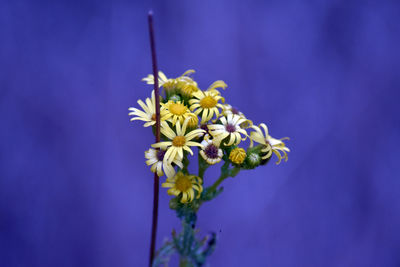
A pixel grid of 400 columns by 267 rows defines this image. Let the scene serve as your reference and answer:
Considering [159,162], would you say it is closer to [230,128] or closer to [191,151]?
[191,151]

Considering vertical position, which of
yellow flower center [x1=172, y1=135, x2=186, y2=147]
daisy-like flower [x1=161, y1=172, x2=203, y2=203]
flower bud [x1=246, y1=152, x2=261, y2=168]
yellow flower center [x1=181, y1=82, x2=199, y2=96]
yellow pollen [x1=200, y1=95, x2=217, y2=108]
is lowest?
daisy-like flower [x1=161, y1=172, x2=203, y2=203]

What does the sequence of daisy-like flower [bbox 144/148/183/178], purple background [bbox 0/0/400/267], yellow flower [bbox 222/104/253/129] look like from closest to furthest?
daisy-like flower [bbox 144/148/183/178], yellow flower [bbox 222/104/253/129], purple background [bbox 0/0/400/267]

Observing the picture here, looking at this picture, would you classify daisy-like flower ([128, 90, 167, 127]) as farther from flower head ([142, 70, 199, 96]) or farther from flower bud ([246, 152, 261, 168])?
flower bud ([246, 152, 261, 168])

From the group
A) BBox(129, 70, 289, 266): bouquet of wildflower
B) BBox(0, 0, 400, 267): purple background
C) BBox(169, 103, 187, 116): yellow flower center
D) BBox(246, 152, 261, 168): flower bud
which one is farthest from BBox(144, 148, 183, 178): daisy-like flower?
BBox(0, 0, 400, 267): purple background

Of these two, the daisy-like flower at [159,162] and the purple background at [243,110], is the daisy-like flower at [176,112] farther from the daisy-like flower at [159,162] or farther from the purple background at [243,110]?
the purple background at [243,110]

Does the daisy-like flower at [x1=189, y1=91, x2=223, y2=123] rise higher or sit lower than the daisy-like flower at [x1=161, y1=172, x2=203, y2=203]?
higher

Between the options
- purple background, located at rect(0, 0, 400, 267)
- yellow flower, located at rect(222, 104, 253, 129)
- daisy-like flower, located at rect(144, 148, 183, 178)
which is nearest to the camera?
daisy-like flower, located at rect(144, 148, 183, 178)

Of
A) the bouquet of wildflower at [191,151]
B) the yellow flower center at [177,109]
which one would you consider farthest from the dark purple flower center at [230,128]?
the yellow flower center at [177,109]

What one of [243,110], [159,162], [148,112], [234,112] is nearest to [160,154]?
[159,162]
